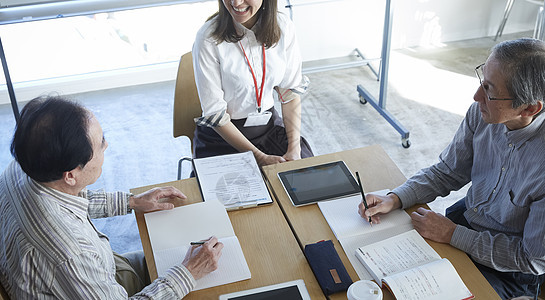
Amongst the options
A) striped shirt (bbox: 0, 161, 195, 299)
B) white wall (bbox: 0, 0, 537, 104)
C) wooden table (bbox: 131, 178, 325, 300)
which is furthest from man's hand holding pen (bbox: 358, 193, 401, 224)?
white wall (bbox: 0, 0, 537, 104)

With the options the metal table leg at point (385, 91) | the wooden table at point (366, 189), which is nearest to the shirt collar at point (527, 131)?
the wooden table at point (366, 189)

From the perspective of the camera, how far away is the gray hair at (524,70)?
1.52m

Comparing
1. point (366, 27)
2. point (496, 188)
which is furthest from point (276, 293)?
point (366, 27)

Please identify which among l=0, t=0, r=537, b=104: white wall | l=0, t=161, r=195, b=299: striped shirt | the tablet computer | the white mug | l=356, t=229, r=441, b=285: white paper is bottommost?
l=0, t=0, r=537, b=104: white wall

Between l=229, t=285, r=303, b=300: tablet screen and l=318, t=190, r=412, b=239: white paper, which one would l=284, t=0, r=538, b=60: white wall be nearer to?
l=318, t=190, r=412, b=239: white paper

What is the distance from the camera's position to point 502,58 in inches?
61.5

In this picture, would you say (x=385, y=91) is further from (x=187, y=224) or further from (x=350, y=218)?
(x=187, y=224)

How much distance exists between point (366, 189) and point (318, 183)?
16 centimetres

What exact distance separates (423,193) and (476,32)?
12.4 feet

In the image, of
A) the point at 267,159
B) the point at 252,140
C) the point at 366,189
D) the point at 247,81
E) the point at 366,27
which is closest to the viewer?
the point at 366,189

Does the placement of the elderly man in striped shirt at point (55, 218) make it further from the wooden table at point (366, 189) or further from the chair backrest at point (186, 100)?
the chair backrest at point (186, 100)

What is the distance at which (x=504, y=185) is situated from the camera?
171 cm

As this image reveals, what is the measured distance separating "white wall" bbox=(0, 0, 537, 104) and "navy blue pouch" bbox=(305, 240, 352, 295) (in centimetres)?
305

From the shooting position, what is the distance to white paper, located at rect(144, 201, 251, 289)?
1.51 m
